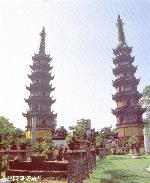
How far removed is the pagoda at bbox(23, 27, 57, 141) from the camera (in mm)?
41844

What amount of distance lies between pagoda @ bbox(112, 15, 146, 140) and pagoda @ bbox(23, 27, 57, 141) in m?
10.6

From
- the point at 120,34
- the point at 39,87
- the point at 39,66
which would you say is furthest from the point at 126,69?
the point at 39,66

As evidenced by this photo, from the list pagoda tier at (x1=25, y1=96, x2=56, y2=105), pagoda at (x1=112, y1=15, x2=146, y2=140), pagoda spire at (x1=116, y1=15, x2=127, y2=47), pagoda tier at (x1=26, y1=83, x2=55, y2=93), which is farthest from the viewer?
pagoda spire at (x1=116, y1=15, x2=127, y2=47)

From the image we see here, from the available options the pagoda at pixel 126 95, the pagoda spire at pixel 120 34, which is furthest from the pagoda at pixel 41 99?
the pagoda spire at pixel 120 34

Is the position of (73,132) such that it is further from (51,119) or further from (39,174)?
(51,119)

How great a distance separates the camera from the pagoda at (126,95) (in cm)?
3909

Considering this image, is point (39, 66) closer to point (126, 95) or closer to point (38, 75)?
point (38, 75)

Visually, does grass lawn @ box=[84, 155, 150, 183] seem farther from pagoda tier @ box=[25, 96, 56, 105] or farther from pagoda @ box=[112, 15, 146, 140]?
pagoda tier @ box=[25, 96, 56, 105]

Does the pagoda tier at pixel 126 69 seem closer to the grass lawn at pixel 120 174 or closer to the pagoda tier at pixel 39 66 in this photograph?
the pagoda tier at pixel 39 66

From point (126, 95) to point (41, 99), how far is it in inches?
539

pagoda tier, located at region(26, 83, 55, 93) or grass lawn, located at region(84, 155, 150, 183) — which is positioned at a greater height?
pagoda tier, located at region(26, 83, 55, 93)

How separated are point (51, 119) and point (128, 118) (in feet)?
40.7

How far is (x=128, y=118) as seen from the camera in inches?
1565

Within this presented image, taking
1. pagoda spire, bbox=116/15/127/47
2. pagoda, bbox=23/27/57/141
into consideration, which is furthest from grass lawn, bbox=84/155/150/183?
pagoda spire, bbox=116/15/127/47
